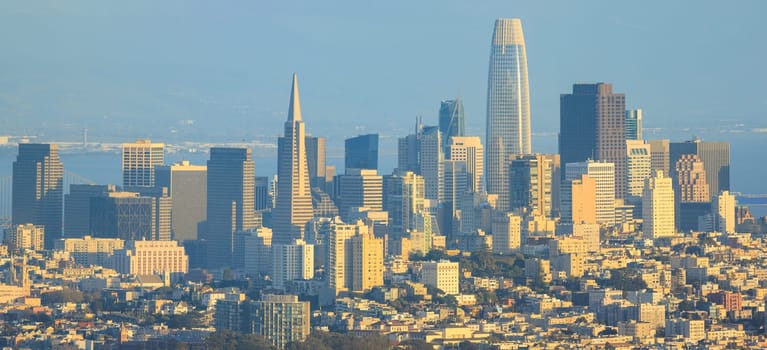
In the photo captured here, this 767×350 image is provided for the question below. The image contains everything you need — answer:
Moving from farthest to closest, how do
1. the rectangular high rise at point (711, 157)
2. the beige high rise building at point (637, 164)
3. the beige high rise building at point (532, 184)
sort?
the rectangular high rise at point (711, 157) → the beige high rise building at point (637, 164) → the beige high rise building at point (532, 184)

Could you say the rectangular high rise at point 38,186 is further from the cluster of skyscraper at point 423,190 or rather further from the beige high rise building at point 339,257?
the beige high rise building at point 339,257

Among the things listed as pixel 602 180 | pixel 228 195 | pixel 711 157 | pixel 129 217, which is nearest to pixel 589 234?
pixel 602 180

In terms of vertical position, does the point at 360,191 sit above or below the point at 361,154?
below

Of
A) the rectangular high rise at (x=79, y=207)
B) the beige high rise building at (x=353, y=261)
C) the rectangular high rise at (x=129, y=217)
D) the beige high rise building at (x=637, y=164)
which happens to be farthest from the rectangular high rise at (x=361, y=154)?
the beige high rise building at (x=353, y=261)

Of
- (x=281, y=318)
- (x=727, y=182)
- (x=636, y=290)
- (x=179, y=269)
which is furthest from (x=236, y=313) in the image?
(x=727, y=182)

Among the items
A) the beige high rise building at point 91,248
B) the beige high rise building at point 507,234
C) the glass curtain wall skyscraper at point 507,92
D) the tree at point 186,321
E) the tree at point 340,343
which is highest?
the glass curtain wall skyscraper at point 507,92

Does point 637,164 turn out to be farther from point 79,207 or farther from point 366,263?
point 366,263

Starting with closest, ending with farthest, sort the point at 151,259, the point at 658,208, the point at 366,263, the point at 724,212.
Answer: the point at 366,263, the point at 151,259, the point at 658,208, the point at 724,212
